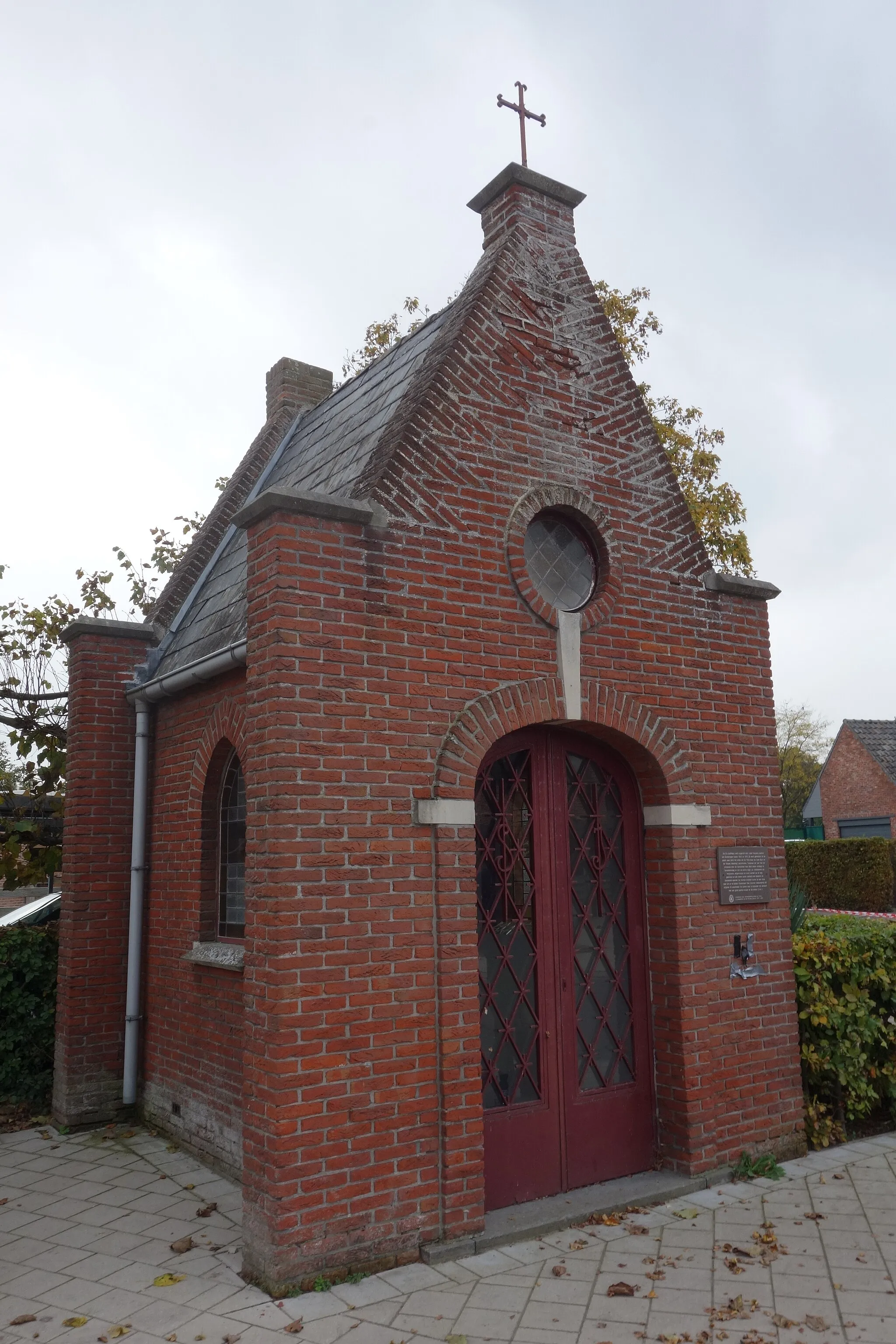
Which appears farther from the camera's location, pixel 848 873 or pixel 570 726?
pixel 848 873

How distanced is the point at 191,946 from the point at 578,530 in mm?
4209

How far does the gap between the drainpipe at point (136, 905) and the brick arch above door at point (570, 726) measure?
3570 mm

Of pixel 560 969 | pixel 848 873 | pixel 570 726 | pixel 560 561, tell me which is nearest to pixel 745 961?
pixel 560 969

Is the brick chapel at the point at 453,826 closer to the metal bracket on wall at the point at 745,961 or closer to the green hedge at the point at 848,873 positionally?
the metal bracket on wall at the point at 745,961

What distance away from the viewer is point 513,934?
613 cm

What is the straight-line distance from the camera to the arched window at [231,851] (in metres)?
7.22

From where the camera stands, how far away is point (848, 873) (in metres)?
24.8

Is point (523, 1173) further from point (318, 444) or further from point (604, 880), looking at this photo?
point (318, 444)

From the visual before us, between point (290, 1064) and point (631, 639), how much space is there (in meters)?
3.49

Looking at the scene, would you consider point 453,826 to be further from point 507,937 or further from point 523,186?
point 523,186

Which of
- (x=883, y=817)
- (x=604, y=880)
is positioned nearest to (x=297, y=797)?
(x=604, y=880)

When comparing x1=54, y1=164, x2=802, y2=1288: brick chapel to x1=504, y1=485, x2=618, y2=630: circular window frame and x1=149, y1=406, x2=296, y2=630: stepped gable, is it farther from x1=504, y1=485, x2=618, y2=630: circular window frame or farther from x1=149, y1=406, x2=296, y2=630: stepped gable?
x1=149, y1=406, x2=296, y2=630: stepped gable

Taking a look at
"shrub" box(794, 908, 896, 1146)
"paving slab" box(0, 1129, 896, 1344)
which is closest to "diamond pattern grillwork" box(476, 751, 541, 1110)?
"paving slab" box(0, 1129, 896, 1344)

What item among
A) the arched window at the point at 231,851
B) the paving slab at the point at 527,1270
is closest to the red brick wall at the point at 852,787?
the paving slab at the point at 527,1270
